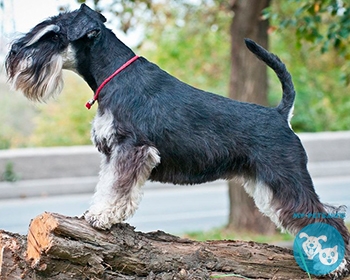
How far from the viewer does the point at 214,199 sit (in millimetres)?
13609

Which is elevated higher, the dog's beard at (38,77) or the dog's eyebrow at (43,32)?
the dog's eyebrow at (43,32)

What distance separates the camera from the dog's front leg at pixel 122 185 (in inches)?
160

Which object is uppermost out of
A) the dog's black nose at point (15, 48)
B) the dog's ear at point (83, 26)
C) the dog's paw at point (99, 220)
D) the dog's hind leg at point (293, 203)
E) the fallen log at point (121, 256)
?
the dog's ear at point (83, 26)

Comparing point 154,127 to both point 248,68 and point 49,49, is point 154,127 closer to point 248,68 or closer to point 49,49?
point 49,49

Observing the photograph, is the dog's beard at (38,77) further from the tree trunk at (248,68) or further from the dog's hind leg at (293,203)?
the tree trunk at (248,68)

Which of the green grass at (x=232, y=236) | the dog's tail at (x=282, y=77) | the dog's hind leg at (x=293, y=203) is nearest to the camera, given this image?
the dog's hind leg at (x=293, y=203)

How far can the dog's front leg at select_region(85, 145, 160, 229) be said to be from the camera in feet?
13.3

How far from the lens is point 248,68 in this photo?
8.83 metres

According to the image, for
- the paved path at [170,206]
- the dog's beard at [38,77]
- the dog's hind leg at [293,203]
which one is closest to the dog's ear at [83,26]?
the dog's beard at [38,77]

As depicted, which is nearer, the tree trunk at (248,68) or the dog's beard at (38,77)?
the dog's beard at (38,77)

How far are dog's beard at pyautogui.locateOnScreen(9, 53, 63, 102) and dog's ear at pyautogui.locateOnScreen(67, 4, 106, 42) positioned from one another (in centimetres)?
20

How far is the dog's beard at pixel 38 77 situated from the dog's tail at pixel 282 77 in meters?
1.49

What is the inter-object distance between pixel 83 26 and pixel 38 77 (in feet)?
1.63

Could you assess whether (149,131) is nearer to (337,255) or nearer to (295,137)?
(295,137)
